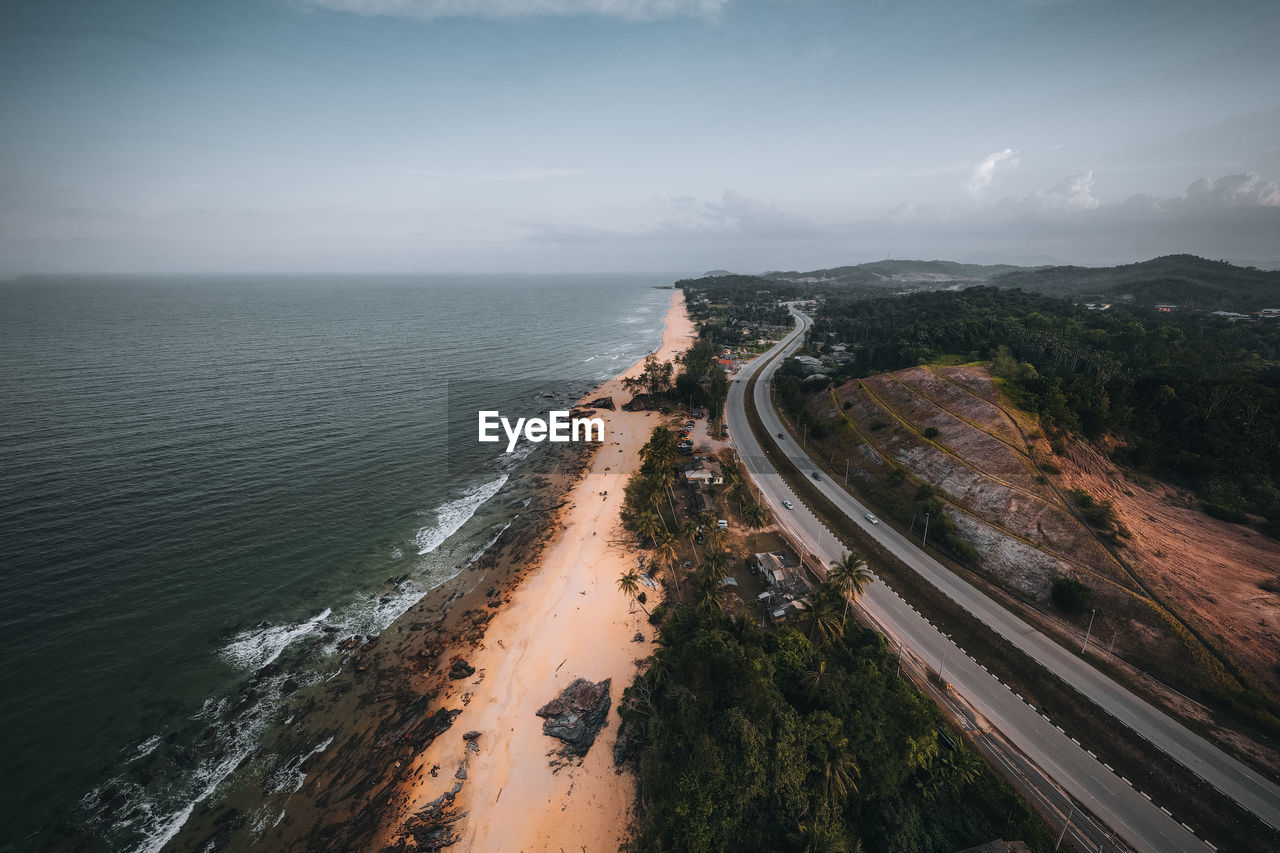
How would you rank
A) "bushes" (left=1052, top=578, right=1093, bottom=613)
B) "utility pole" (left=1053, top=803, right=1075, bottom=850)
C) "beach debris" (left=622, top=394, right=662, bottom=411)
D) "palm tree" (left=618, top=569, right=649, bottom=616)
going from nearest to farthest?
"utility pole" (left=1053, top=803, right=1075, bottom=850)
"bushes" (left=1052, top=578, right=1093, bottom=613)
"palm tree" (left=618, top=569, right=649, bottom=616)
"beach debris" (left=622, top=394, right=662, bottom=411)

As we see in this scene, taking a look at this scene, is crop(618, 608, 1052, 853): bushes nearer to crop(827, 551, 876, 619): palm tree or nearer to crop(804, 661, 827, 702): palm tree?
crop(804, 661, 827, 702): palm tree

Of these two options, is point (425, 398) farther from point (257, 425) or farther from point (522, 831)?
point (522, 831)

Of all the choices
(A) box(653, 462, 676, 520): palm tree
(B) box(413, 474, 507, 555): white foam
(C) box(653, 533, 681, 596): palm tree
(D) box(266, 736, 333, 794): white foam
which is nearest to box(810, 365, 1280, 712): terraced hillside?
(A) box(653, 462, 676, 520): palm tree

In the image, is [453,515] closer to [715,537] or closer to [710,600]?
[715,537]

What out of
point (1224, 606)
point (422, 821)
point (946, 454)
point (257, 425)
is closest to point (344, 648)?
point (422, 821)

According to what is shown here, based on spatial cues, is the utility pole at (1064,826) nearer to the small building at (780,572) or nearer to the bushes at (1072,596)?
the bushes at (1072,596)

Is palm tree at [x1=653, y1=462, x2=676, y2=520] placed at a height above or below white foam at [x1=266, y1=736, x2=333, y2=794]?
above
